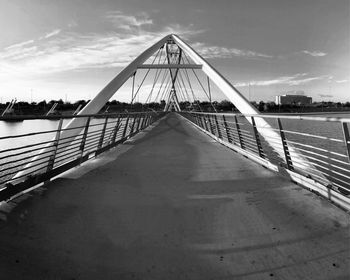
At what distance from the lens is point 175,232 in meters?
3.00

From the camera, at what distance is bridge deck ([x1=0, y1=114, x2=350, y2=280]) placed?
2.37m

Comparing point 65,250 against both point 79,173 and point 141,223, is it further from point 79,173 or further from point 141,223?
point 79,173

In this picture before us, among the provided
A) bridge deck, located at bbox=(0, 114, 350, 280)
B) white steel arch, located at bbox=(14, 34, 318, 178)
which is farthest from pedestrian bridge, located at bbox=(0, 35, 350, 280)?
white steel arch, located at bbox=(14, 34, 318, 178)

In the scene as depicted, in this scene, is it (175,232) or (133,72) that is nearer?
(175,232)

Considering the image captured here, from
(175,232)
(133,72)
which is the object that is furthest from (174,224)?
(133,72)

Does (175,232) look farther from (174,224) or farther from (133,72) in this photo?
(133,72)

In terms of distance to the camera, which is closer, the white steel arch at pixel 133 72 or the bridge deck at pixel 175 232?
the bridge deck at pixel 175 232

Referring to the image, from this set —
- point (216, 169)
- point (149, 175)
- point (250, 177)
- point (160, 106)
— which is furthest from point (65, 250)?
point (160, 106)

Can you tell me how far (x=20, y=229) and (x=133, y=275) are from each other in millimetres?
1423

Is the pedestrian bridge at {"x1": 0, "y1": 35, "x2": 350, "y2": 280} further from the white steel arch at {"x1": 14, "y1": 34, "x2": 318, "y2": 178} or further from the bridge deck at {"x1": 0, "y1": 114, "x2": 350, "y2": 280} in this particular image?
the white steel arch at {"x1": 14, "y1": 34, "x2": 318, "y2": 178}

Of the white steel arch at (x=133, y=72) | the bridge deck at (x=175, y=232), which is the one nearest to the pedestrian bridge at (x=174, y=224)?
the bridge deck at (x=175, y=232)

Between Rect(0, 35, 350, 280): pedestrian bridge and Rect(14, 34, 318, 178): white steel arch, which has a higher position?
Rect(14, 34, 318, 178): white steel arch

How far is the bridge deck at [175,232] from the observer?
93.3 inches

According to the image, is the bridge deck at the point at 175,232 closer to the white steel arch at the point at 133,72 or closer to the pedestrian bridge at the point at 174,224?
the pedestrian bridge at the point at 174,224
